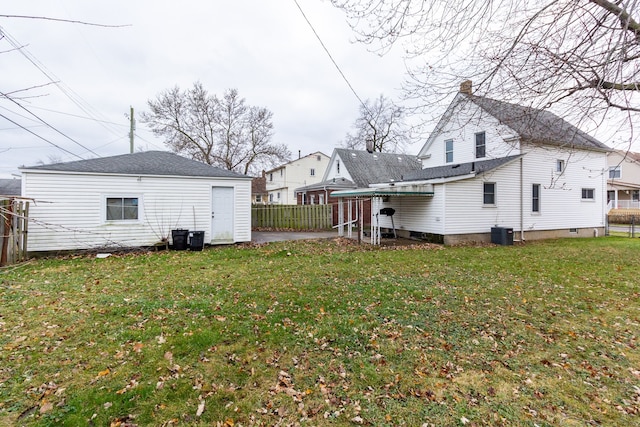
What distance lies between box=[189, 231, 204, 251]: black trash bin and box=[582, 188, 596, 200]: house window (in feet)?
65.2

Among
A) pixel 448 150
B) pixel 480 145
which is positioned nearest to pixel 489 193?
pixel 480 145

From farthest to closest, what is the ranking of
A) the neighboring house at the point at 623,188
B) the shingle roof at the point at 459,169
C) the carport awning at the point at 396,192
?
the neighboring house at the point at 623,188 → the shingle roof at the point at 459,169 → the carport awning at the point at 396,192

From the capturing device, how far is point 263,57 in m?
9.88

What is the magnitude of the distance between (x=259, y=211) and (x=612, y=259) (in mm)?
16920

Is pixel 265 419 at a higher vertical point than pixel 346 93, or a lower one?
lower

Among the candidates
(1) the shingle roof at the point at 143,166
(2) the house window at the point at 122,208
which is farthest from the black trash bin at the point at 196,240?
(1) the shingle roof at the point at 143,166

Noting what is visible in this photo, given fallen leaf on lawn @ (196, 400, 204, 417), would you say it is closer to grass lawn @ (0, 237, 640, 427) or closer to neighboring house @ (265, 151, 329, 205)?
grass lawn @ (0, 237, 640, 427)

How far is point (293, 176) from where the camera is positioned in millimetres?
35844

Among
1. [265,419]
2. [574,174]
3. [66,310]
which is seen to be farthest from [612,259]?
[66,310]

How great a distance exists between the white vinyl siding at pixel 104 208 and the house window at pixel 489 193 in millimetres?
10653

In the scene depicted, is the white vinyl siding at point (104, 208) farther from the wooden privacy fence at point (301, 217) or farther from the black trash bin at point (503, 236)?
the black trash bin at point (503, 236)

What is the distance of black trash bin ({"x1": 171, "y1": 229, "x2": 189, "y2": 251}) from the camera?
35.0 ft

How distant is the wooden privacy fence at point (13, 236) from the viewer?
770cm

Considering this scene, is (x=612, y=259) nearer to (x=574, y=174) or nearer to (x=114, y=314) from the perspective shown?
(x=574, y=174)
